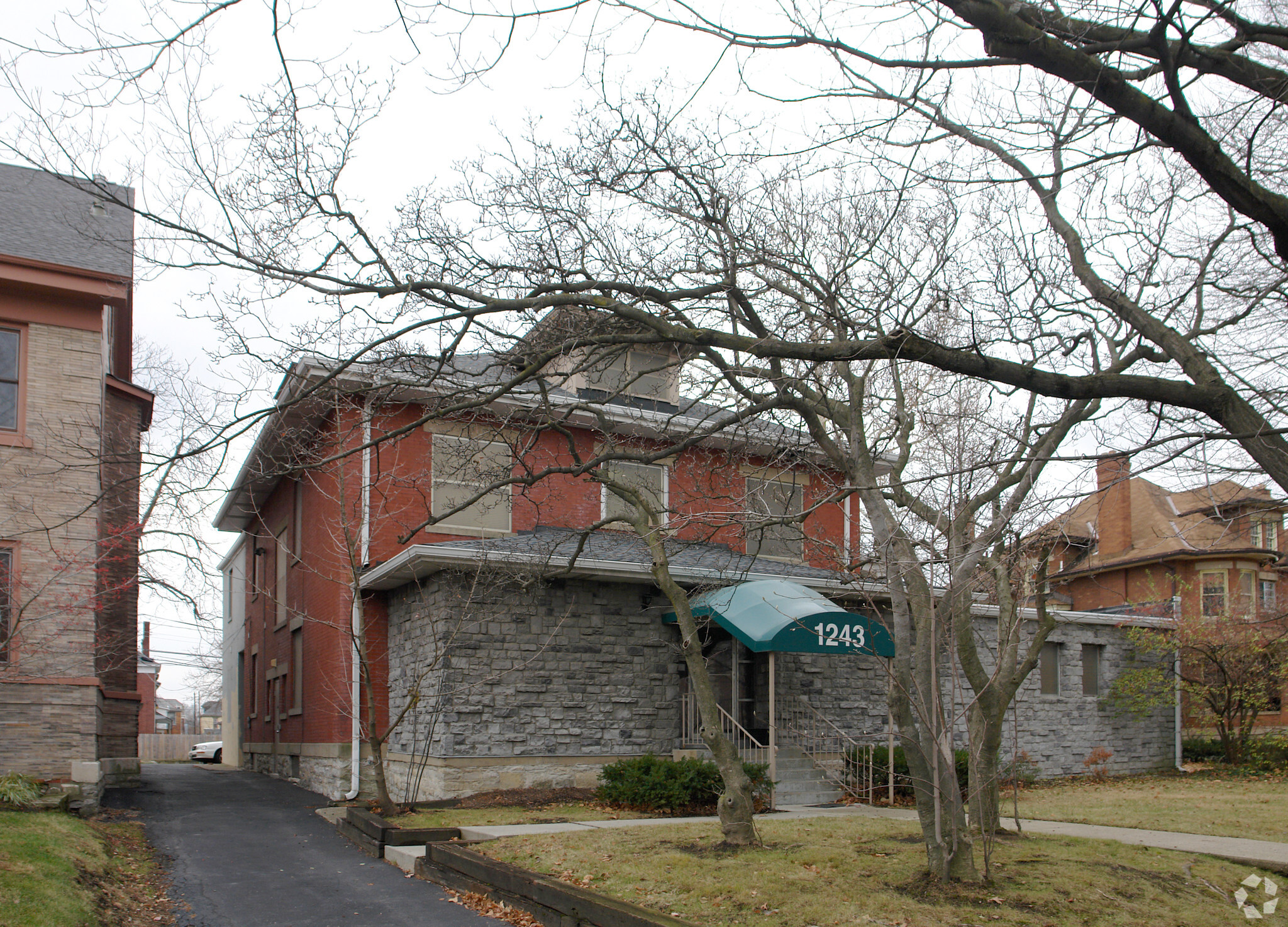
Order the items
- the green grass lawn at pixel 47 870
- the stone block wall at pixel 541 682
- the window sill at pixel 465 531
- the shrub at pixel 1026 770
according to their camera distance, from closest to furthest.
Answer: the green grass lawn at pixel 47 870 < the stone block wall at pixel 541 682 < the window sill at pixel 465 531 < the shrub at pixel 1026 770

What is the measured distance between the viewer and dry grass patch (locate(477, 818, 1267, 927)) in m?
6.65

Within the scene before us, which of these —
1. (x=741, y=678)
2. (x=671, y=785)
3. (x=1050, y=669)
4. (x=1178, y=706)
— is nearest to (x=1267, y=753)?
(x=1178, y=706)

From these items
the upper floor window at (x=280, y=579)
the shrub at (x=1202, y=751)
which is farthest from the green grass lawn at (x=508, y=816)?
the shrub at (x=1202, y=751)

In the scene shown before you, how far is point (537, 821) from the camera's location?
11.2m

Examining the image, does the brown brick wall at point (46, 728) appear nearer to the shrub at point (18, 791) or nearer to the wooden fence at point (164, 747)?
the shrub at point (18, 791)

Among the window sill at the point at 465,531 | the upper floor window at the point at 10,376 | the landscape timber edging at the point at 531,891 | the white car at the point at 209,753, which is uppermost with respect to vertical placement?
the upper floor window at the point at 10,376

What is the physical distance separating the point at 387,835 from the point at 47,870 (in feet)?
11.2

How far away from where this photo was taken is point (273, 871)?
9.73 meters

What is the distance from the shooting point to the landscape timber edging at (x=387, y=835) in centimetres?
1025

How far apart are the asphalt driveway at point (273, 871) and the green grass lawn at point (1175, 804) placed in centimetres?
747

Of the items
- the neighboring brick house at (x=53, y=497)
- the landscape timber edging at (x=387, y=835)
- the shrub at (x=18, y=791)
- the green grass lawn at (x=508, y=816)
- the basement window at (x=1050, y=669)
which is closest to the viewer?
the landscape timber edging at (x=387, y=835)

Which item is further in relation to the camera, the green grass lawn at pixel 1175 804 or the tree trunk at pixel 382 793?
the tree trunk at pixel 382 793

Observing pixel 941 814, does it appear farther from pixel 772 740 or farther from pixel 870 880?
pixel 772 740

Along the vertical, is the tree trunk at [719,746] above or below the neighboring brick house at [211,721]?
above
